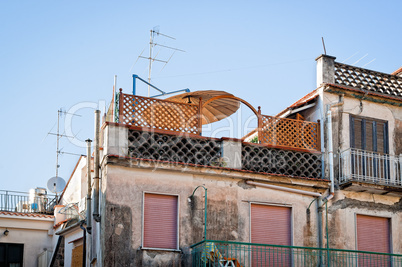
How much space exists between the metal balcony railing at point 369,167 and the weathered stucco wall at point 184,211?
4.56 ft

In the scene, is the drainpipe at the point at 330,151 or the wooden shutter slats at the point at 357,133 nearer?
the drainpipe at the point at 330,151

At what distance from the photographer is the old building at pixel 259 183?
16.8 metres

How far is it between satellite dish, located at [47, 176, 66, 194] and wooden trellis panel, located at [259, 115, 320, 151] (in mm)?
10863

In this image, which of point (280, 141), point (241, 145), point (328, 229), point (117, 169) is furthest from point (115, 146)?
point (328, 229)

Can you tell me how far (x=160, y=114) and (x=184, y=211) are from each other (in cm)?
261

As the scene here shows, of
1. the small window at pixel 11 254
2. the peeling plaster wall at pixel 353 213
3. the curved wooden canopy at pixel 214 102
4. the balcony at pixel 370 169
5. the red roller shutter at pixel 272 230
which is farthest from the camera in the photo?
the small window at pixel 11 254

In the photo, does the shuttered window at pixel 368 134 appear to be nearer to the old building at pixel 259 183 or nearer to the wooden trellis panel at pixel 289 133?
the old building at pixel 259 183

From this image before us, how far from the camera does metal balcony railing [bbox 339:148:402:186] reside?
62.1 feet

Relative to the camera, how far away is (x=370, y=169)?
19.3 m

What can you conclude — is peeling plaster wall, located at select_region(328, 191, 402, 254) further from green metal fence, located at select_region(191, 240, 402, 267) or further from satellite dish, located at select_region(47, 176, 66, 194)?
satellite dish, located at select_region(47, 176, 66, 194)

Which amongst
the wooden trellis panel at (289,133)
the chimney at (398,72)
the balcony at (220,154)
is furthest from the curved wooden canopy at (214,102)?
the chimney at (398,72)

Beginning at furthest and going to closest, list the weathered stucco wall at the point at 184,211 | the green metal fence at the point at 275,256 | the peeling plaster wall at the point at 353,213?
the peeling plaster wall at the point at 353,213, the weathered stucco wall at the point at 184,211, the green metal fence at the point at 275,256

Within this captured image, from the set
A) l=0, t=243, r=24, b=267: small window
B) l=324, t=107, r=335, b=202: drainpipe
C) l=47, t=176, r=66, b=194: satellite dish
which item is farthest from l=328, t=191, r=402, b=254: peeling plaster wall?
l=47, t=176, r=66, b=194: satellite dish

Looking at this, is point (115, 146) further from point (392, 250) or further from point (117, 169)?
point (392, 250)
